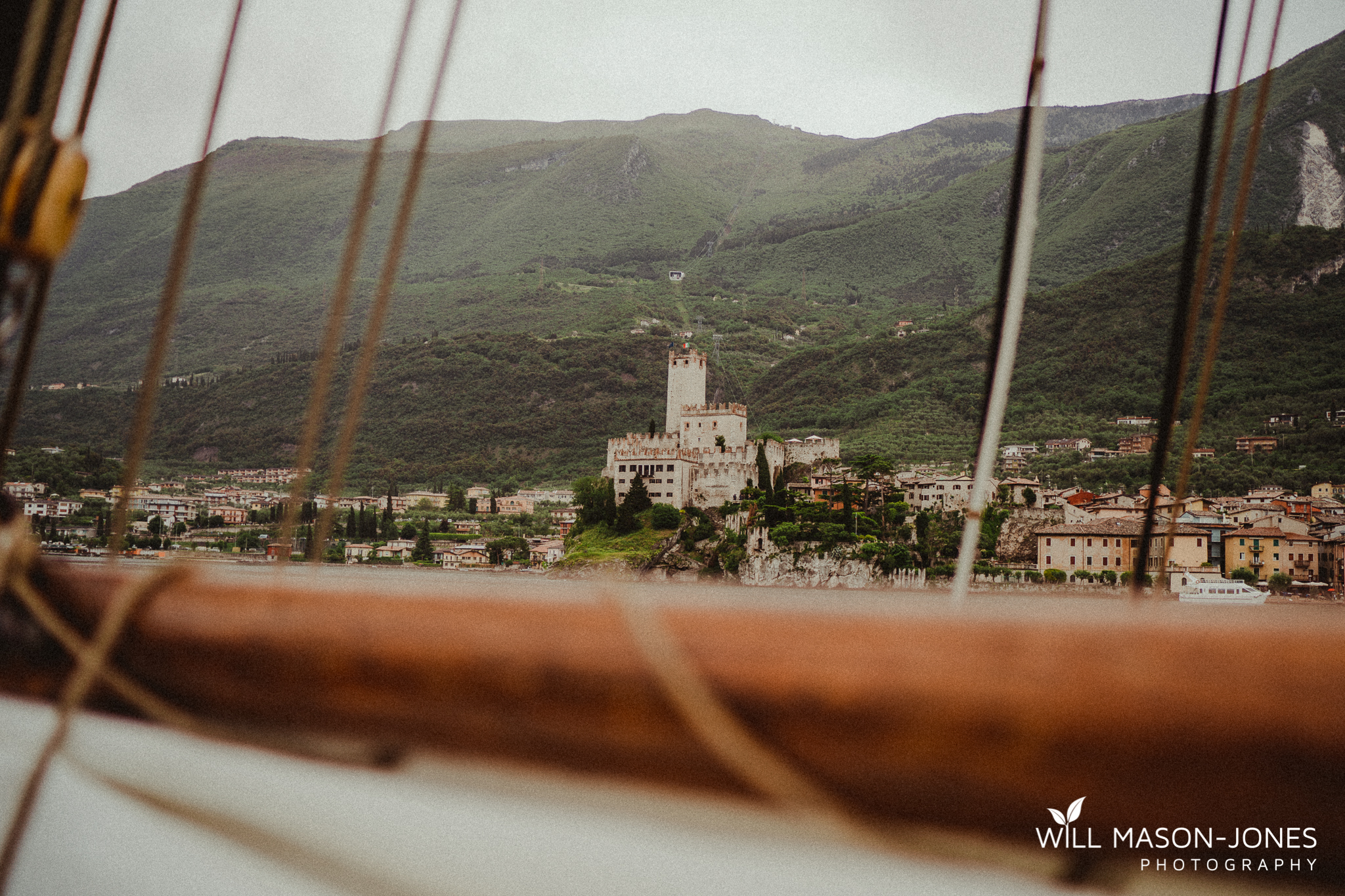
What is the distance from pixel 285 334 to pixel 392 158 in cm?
3598

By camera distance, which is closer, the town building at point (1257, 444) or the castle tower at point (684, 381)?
the castle tower at point (684, 381)

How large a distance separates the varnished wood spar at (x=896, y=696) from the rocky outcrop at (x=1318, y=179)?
68.0 m

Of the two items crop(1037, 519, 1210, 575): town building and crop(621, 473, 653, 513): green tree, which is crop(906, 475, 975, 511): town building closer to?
crop(1037, 519, 1210, 575): town building

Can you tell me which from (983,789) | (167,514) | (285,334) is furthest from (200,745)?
(285,334)

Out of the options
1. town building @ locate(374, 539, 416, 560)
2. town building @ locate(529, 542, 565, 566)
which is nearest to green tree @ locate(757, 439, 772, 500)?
town building @ locate(529, 542, 565, 566)

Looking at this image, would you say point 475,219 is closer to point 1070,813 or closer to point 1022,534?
point 1022,534

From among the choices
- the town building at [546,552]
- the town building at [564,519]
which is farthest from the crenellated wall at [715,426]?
the town building at [546,552]

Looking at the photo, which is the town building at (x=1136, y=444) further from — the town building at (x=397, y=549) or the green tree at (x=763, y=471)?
the town building at (x=397, y=549)

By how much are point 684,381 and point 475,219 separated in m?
61.6

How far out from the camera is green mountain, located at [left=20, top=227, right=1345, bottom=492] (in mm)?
38219

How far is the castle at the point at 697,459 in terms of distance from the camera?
1072 inches

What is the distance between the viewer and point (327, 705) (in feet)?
1.52

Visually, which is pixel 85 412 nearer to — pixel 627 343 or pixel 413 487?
pixel 413 487

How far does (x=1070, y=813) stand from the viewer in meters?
0.34
